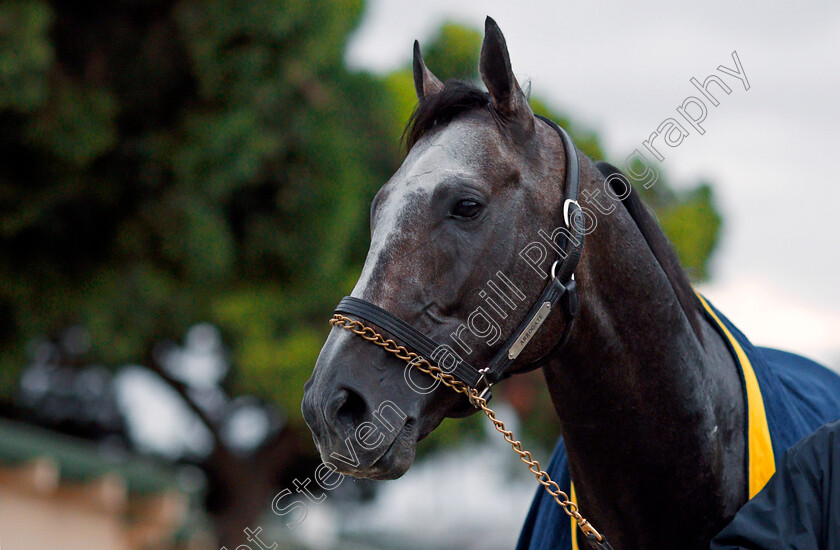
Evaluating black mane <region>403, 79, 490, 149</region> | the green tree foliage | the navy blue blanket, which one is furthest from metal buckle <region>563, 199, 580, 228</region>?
the green tree foliage

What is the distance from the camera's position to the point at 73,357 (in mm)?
13008

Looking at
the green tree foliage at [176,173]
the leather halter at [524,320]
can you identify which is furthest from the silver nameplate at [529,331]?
the green tree foliage at [176,173]

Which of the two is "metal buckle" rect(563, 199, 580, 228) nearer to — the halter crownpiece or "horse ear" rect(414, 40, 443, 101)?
the halter crownpiece

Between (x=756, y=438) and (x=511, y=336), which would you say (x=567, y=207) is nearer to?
(x=511, y=336)

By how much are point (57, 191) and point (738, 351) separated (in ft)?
25.2

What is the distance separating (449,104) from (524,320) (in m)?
0.71

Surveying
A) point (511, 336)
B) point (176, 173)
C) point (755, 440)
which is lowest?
point (755, 440)

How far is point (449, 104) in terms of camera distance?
7.96 ft

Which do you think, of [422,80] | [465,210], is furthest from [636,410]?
[422,80]

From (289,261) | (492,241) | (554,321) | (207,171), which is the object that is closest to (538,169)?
(492,241)

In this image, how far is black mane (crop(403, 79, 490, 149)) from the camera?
2.43m

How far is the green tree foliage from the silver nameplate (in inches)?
241

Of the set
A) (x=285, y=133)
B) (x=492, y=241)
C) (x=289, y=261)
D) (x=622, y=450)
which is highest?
(x=285, y=133)

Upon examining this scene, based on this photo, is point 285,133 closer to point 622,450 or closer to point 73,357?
point 73,357
